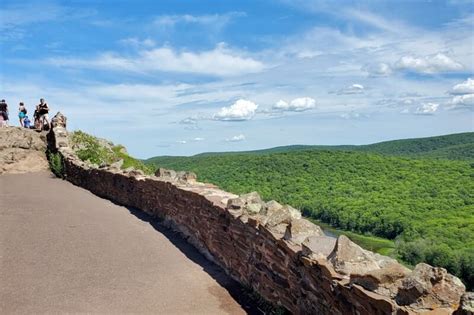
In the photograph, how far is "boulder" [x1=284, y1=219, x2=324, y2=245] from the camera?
17.8ft

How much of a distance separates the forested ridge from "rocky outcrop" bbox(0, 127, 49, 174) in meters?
39.8

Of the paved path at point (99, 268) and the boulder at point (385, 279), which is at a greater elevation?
the boulder at point (385, 279)

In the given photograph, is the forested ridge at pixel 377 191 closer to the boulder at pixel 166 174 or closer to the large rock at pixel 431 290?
the boulder at pixel 166 174

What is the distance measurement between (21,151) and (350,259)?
19065 millimetres

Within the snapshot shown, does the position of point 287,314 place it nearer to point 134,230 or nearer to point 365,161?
point 134,230

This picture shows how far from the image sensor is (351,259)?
175 inches

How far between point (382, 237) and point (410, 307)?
7539 centimetres

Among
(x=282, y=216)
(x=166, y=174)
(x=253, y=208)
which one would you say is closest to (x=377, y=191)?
(x=166, y=174)

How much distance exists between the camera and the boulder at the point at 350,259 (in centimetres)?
434

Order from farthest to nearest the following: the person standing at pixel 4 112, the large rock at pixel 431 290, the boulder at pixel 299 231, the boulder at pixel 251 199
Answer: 1. the person standing at pixel 4 112
2. the boulder at pixel 251 199
3. the boulder at pixel 299 231
4. the large rock at pixel 431 290

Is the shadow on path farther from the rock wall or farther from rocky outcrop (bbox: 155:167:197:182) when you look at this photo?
rocky outcrop (bbox: 155:167:197:182)

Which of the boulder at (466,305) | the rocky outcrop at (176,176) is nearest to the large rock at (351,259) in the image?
the boulder at (466,305)

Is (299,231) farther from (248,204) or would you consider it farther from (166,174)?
(166,174)

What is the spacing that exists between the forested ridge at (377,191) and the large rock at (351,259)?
45.1m
